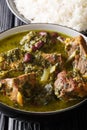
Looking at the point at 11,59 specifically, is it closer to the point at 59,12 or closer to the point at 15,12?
the point at 15,12

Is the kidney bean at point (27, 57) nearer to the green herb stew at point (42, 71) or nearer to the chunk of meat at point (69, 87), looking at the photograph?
the green herb stew at point (42, 71)

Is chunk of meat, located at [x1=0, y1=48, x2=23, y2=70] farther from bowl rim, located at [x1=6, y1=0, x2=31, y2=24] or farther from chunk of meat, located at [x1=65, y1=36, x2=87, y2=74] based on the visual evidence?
bowl rim, located at [x1=6, y1=0, x2=31, y2=24]

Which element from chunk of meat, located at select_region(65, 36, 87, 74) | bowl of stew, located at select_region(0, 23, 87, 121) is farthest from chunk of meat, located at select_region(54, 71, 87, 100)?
chunk of meat, located at select_region(65, 36, 87, 74)

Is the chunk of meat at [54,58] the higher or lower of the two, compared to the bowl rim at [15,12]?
lower

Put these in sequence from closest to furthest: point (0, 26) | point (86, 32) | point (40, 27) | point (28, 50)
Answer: point (28, 50) < point (40, 27) < point (86, 32) < point (0, 26)

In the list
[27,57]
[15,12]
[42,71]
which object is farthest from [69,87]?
[15,12]

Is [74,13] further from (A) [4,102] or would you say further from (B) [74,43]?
(A) [4,102]

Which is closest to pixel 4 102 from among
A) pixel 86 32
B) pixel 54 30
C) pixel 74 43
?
pixel 74 43

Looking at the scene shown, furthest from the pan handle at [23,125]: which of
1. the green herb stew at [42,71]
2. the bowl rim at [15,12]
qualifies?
the bowl rim at [15,12]
